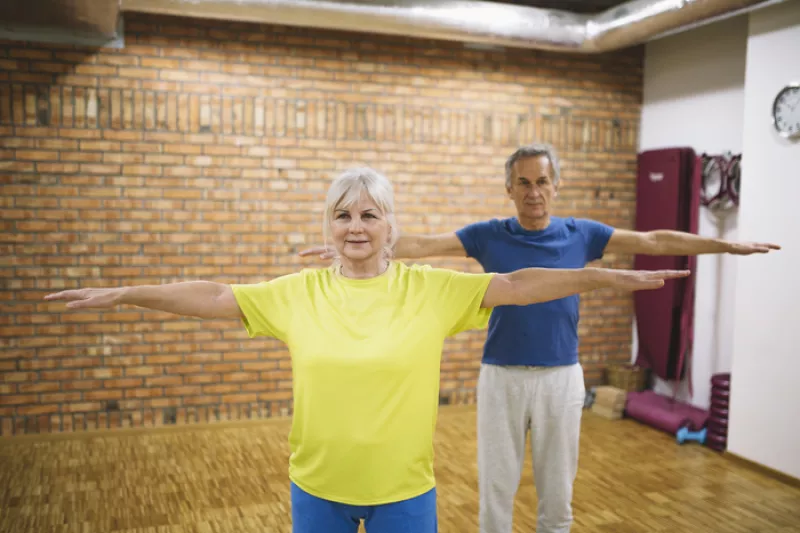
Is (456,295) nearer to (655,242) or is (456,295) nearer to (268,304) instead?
(268,304)

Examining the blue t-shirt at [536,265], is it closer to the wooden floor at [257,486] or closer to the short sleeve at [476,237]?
the short sleeve at [476,237]

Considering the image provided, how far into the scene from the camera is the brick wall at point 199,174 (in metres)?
4.70

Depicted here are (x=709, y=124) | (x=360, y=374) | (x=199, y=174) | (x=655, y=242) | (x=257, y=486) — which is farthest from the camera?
(x=709, y=124)

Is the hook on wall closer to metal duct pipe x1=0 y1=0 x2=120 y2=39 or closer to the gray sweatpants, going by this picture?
the gray sweatpants

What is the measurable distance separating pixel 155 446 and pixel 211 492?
3.22 ft

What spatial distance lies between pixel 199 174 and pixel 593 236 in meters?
3.08

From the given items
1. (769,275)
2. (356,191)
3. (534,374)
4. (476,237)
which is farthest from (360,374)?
(769,275)

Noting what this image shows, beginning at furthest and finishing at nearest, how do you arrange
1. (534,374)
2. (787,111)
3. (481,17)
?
1. (481,17)
2. (787,111)
3. (534,374)

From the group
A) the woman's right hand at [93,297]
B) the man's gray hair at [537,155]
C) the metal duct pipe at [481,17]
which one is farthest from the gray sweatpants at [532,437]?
the metal duct pipe at [481,17]

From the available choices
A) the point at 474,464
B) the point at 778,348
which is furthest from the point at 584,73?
the point at 474,464

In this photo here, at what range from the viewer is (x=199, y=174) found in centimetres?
499

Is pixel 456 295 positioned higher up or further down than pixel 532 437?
higher up

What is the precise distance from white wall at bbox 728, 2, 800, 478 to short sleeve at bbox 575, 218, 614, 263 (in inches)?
72.3

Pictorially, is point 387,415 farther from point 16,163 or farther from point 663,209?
point 663,209
